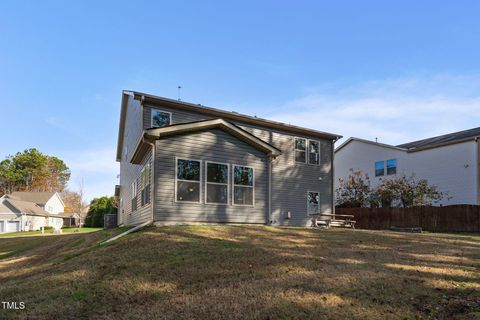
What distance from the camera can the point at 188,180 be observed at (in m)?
13.7

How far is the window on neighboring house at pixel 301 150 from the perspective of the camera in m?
19.7

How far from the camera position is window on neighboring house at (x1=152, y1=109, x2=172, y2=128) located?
1555 centimetres

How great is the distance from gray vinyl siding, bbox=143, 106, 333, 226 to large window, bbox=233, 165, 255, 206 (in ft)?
10.2

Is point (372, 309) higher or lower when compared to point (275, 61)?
lower

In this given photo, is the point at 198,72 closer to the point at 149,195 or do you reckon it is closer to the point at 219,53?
the point at 219,53

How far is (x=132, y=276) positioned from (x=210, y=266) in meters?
1.58

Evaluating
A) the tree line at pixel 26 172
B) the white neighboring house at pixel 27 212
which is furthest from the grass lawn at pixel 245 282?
the tree line at pixel 26 172

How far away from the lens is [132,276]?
7098 mm

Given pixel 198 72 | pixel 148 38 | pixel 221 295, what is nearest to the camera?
pixel 221 295

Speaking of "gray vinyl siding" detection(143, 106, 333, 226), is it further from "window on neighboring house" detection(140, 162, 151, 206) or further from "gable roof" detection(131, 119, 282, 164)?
"window on neighboring house" detection(140, 162, 151, 206)

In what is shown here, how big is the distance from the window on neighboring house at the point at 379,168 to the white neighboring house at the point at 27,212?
142 feet

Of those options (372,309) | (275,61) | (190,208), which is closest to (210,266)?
(372,309)

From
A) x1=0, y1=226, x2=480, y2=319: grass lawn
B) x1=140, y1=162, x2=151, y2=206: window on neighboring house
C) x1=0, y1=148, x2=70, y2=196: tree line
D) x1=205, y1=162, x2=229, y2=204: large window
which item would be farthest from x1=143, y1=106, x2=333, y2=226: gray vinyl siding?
x1=0, y1=148, x2=70, y2=196: tree line

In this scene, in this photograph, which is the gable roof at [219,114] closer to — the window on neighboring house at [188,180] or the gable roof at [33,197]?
the window on neighboring house at [188,180]
